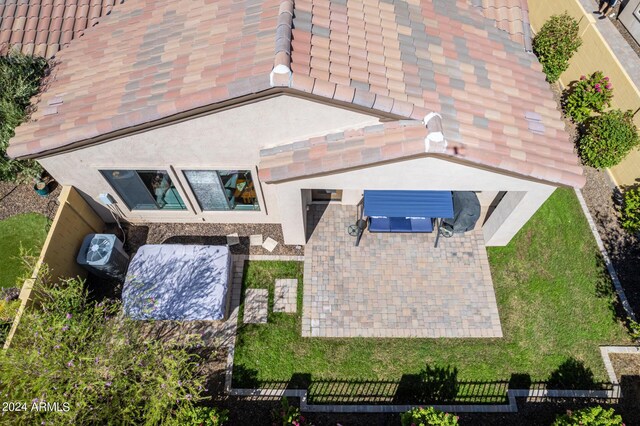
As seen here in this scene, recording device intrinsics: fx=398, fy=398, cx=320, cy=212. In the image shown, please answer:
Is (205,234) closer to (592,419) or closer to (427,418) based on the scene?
(427,418)

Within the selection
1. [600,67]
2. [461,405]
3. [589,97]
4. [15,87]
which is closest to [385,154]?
[461,405]

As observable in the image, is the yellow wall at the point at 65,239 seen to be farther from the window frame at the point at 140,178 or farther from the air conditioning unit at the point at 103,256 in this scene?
the window frame at the point at 140,178

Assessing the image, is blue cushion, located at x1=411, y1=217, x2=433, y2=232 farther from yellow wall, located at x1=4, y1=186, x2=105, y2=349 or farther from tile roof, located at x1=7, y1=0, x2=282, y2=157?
yellow wall, located at x1=4, y1=186, x2=105, y2=349

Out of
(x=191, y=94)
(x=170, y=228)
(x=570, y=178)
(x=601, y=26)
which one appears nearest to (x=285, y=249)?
(x=170, y=228)

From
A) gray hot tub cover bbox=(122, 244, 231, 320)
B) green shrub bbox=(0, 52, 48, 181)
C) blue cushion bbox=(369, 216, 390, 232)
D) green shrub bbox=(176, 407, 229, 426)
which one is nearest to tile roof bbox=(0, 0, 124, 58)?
green shrub bbox=(0, 52, 48, 181)

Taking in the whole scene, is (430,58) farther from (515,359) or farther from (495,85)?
(515,359)
